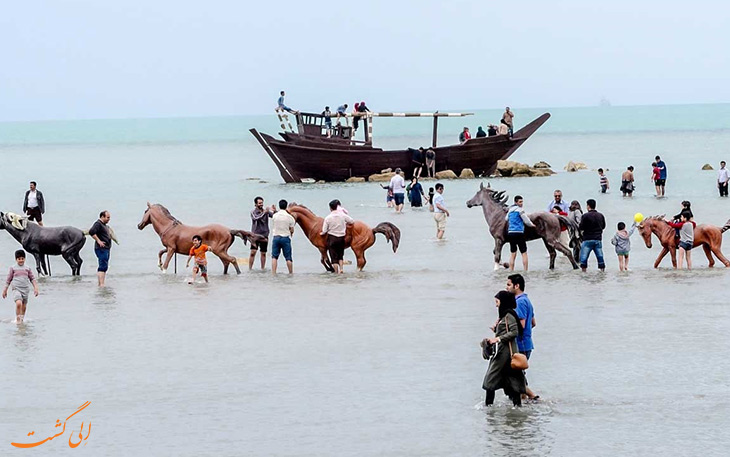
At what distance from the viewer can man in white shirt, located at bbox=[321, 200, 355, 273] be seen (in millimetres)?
20375

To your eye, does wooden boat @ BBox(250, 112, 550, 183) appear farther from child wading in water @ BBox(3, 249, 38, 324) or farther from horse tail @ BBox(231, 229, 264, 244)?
child wading in water @ BBox(3, 249, 38, 324)

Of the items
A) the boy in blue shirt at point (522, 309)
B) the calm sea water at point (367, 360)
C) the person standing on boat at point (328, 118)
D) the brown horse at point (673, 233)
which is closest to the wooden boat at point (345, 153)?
the person standing on boat at point (328, 118)

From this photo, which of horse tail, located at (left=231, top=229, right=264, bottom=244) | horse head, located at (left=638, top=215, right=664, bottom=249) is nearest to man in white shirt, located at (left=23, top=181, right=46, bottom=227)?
horse tail, located at (left=231, top=229, right=264, bottom=244)

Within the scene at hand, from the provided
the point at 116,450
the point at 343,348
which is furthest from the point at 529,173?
the point at 116,450

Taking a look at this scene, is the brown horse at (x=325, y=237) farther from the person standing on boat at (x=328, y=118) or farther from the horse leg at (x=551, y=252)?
the person standing on boat at (x=328, y=118)

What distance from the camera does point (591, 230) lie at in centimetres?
1962

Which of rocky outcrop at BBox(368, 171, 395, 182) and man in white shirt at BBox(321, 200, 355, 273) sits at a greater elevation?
rocky outcrop at BBox(368, 171, 395, 182)

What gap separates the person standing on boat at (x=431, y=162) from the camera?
47594 mm

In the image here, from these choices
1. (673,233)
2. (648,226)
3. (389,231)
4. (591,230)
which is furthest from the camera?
(389,231)

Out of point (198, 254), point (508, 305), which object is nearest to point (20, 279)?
point (198, 254)

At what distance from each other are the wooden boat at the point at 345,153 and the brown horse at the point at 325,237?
1010 inches

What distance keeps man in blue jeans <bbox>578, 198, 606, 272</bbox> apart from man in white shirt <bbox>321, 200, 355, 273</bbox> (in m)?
4.21

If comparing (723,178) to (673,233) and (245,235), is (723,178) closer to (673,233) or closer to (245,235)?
(673,233)

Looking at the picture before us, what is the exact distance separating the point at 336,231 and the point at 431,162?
28.2 meters
